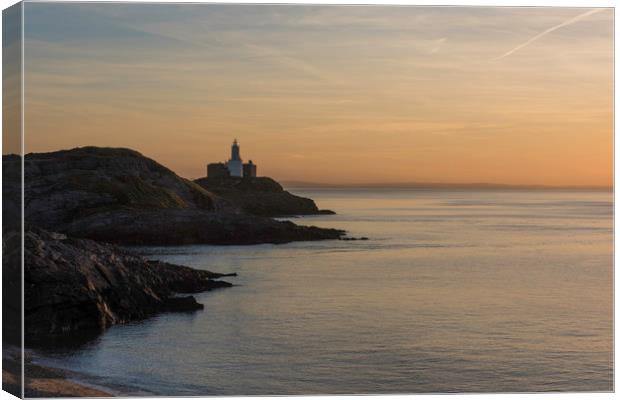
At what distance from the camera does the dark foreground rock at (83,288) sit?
65.2ft

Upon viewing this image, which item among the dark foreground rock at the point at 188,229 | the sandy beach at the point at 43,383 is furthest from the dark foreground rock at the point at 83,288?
the dark foreground rock at the point at 188,229

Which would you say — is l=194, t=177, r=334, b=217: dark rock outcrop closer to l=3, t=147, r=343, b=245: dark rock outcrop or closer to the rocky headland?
the rocky headland

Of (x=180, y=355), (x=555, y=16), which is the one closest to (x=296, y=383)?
(x=180, y=355)

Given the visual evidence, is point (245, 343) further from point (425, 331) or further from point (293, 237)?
point (293, 237)

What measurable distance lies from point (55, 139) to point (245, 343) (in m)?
6.11

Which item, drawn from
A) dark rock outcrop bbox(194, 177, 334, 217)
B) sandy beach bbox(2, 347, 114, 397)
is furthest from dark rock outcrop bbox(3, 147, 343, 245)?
sandy beach bbox(2, 347, 114, 397)

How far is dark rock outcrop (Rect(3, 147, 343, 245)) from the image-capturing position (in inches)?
1863

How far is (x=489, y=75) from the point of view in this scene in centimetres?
1838

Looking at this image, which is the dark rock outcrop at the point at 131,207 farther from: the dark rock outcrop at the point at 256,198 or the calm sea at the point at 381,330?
the calm sea at the point at 381,330

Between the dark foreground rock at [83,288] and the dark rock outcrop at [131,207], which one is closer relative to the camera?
the dark foreground rock at [83,288]

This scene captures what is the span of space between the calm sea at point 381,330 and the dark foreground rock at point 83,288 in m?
0.63

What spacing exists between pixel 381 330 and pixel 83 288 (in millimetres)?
6277

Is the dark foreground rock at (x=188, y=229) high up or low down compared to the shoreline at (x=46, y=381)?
up

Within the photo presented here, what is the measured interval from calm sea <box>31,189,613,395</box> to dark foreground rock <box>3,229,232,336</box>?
625 millimetres
